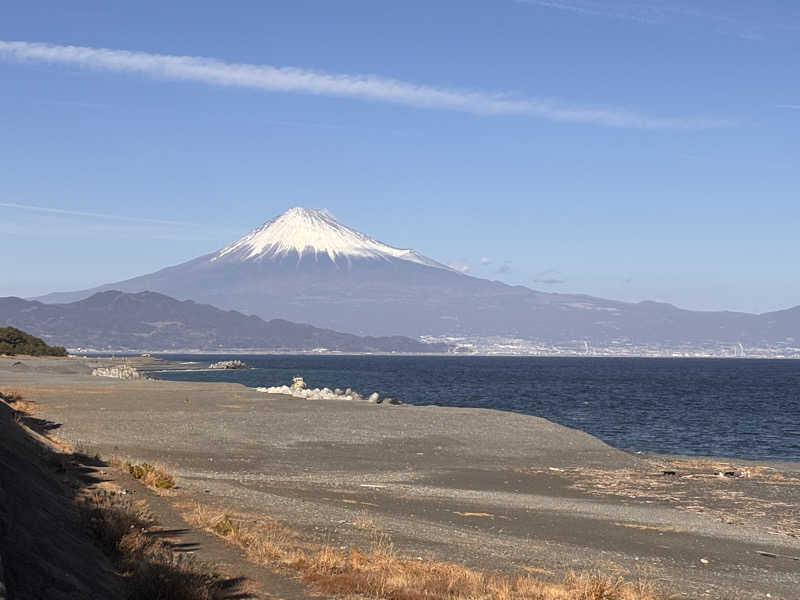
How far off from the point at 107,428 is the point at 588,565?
79.8 ft

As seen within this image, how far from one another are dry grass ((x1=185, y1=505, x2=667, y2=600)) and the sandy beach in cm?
121

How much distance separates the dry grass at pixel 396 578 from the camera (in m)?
12.7

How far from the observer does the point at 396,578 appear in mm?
13281

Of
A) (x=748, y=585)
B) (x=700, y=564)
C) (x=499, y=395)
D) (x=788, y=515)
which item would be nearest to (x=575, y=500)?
(x=788, y=515)

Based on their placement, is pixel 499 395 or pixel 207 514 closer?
pixel 207 514

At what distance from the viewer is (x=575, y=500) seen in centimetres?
2664

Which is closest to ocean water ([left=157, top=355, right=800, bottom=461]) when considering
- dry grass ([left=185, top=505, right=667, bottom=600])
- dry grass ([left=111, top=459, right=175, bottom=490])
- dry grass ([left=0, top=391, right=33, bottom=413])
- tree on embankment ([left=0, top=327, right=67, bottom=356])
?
dry grass ([left=0, top=391, right=33, bottom=413])

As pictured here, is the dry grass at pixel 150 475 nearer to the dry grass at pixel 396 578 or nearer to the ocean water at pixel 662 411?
the dry grass at pixel 396 578

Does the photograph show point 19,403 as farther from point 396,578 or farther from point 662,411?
point 662,411

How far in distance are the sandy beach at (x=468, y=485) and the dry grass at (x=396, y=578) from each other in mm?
1208

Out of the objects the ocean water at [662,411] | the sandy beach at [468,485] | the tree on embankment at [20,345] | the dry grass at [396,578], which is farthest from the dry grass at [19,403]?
the tree on embankment at [20,345]

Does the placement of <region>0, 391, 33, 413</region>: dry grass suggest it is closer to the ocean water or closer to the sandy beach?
the sandy beach

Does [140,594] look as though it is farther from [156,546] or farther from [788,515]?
[788,515]

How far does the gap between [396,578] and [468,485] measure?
52.4 ft
